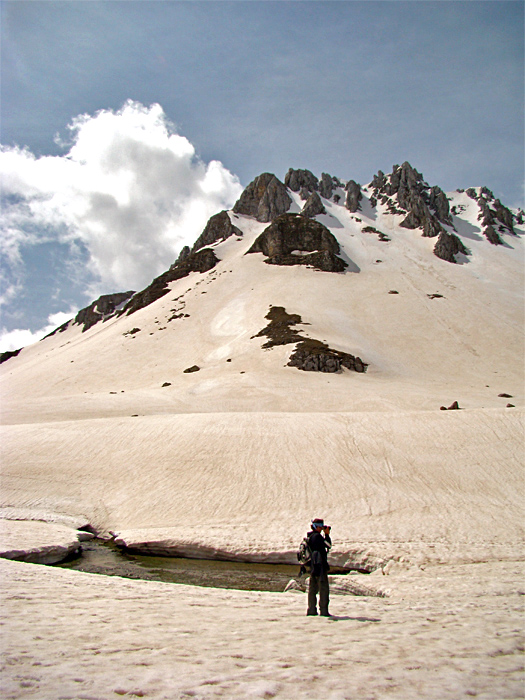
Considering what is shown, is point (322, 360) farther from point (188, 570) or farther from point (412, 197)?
point (412, 197)

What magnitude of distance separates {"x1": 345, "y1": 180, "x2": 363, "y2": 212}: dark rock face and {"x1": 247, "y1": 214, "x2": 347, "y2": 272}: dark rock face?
149ft

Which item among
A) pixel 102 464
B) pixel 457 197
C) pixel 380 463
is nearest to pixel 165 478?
pixel 102 464

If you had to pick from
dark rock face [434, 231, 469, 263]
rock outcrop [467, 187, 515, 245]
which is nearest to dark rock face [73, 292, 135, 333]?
dark rock face [434, 231, 469, 263]

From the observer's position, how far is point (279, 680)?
4.88 metres

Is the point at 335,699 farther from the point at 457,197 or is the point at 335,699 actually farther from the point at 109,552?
the point at 457,197

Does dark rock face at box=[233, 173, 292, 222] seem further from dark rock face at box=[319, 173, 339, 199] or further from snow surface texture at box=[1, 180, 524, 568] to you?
snow surface texture at box=[1, 180, 524, 568]

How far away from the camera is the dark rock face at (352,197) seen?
15438 cm

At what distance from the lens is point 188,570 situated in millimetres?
14555

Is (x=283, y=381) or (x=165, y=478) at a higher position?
(x=283, y=381)

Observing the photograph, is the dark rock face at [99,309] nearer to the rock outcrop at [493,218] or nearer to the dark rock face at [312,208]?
the dark rock face at [312,208]

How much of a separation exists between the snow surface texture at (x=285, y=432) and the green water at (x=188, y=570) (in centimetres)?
52

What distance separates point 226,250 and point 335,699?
4877 inches

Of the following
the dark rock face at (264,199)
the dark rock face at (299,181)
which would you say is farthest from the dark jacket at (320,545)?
the dark rock face at (299,181)

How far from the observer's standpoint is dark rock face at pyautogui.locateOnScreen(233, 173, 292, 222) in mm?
145750
